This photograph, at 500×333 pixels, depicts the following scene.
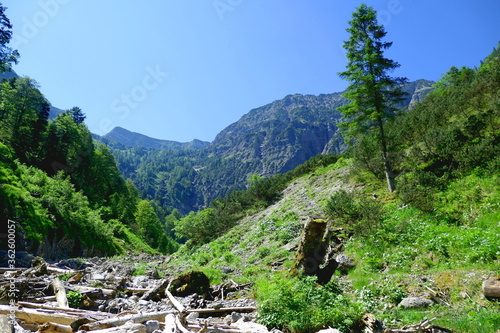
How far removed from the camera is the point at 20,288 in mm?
7016

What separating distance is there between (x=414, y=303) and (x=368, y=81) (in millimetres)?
14352

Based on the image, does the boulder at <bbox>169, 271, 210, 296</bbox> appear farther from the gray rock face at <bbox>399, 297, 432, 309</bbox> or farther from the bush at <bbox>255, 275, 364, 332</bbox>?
the gray rock face at <bbox>399, 297, 432, 309</bbox>

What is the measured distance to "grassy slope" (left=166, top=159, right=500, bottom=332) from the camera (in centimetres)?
586

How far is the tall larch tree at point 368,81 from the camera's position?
1680 centimetres

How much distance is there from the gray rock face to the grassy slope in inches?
7.2

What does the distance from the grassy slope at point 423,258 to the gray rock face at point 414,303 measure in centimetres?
18

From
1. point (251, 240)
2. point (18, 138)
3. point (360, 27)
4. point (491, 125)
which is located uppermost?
point (360, 27)

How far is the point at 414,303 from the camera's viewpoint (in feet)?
20.3

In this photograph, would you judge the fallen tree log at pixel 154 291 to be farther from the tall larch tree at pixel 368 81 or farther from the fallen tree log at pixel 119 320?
the tall larch tree at pixel 368 81

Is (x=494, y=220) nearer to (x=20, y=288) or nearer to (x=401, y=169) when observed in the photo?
(x=401, y=169)

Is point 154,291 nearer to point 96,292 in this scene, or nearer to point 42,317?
point 96,292

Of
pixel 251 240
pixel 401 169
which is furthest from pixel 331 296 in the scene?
pixel 401 169

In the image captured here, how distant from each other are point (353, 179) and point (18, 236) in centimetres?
2309

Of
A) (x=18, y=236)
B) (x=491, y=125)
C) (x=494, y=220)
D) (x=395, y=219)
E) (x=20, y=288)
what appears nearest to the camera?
(x=20, y=288)
